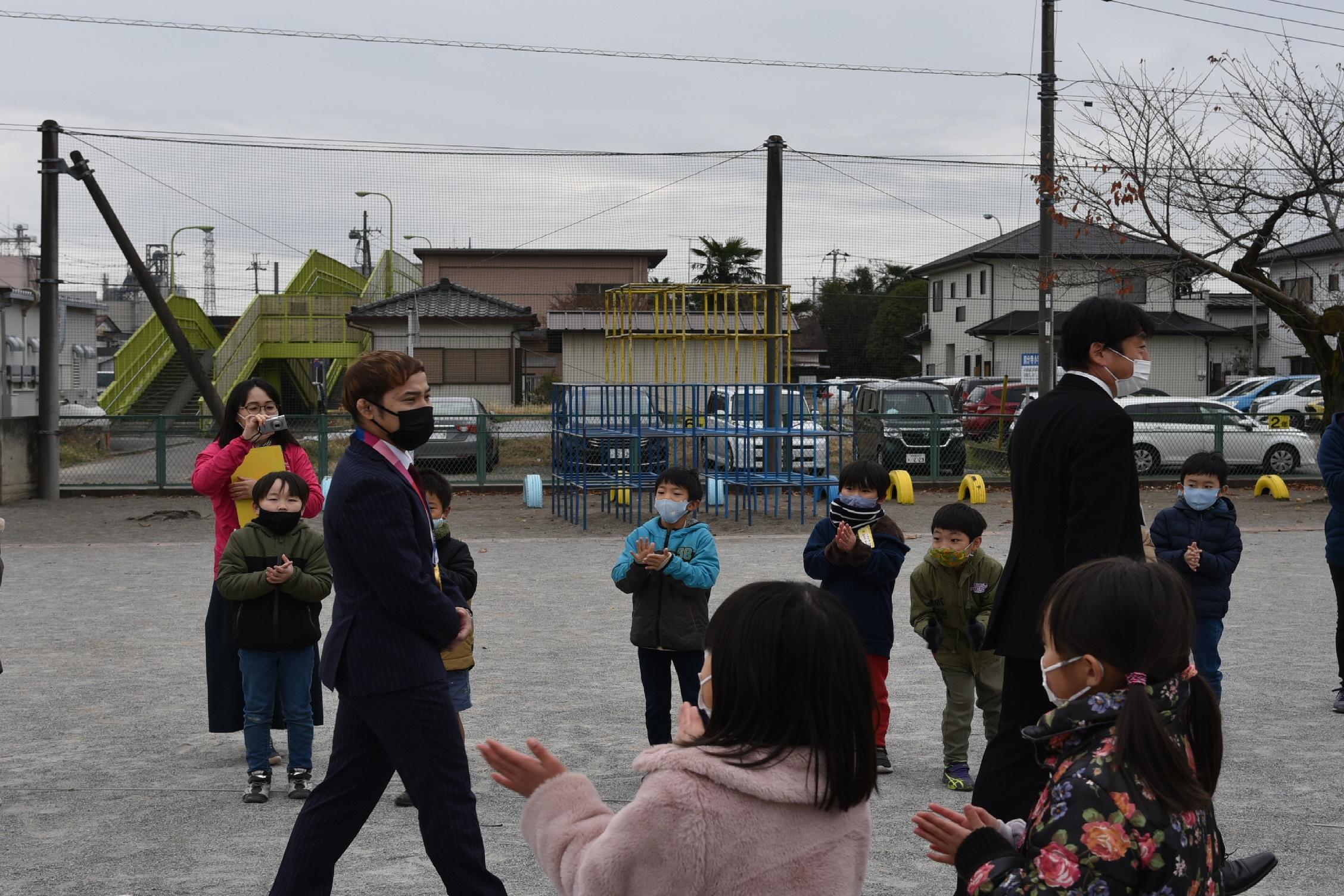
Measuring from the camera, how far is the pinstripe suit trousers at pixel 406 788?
3.41 meters

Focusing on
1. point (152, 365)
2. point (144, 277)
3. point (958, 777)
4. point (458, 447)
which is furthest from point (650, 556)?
point (152, 365)

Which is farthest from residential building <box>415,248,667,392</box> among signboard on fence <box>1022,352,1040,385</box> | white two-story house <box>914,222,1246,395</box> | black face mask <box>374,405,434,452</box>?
black face mask <box>374,405,434,452</box>

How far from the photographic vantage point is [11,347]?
32.1m

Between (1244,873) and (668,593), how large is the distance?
2.67 meters

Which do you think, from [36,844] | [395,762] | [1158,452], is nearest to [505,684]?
[36,844]

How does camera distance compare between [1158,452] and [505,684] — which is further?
[1158,452]

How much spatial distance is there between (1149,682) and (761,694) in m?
0.77

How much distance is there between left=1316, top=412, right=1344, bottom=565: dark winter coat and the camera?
20.6 feet

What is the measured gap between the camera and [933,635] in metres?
5.18

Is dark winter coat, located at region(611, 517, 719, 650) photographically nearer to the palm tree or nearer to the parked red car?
the parked red car

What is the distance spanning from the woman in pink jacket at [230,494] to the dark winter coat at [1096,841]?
3.56 meters

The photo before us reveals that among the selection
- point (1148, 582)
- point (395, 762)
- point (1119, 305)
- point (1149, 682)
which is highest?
point (1119, 305)

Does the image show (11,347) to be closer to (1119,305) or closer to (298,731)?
(298,731)

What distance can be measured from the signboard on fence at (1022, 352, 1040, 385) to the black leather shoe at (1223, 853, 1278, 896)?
62.7 feet
